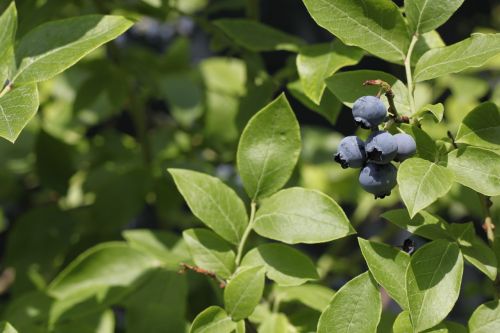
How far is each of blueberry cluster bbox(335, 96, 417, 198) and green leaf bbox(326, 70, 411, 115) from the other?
0.06 meters

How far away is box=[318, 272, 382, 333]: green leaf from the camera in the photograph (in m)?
0.71

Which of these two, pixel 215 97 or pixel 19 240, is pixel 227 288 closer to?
pixel 19 240

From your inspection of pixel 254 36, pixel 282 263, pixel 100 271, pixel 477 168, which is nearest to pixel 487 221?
pixel 477 168

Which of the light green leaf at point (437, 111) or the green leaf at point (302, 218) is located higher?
the light green leaf at point (437, 111)

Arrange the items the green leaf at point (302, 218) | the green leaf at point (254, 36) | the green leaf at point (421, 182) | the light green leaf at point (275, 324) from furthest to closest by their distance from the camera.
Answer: the green leaf at point (254, 36) < the light green leaf at point (275, 324) < the green leaf at point (302, 218) < the green leaf at point (421, 182)

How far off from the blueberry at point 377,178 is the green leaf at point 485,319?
15 cm

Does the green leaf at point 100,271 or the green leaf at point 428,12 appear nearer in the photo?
the green leaf at point 428,12

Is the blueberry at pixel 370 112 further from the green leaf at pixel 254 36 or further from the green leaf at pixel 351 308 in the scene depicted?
the green leaf at pixel 254 36

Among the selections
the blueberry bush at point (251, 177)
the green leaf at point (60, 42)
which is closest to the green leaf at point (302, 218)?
the blueberry bush at point (251, 177)

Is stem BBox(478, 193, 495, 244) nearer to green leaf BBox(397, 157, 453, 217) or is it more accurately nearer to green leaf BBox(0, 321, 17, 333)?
green leaf BBox(397, 157, 453, 217)

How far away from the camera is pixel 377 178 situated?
0.71 metres

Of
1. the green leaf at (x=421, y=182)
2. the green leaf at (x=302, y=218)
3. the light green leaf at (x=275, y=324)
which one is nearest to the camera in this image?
the green leaf at (x=421, y=182)

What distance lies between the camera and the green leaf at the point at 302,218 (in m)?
0.75

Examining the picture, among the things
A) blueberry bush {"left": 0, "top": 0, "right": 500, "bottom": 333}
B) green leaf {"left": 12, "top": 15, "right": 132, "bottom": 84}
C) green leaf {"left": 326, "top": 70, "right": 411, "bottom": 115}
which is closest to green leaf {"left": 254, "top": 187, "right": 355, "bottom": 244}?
blueberry bush {"left": 0, "top": 0, "right": 500, "bottom": 333}
